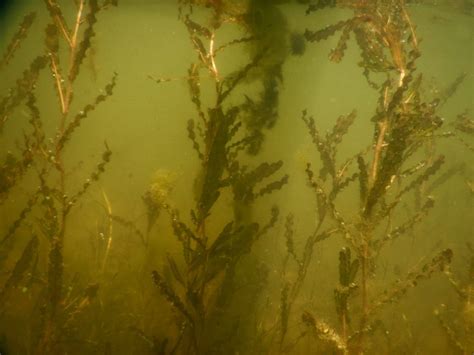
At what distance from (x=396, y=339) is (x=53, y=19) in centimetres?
825

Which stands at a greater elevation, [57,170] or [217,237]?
[57,170]

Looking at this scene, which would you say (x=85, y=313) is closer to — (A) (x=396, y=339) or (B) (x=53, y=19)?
(B) (x=53, y=19)

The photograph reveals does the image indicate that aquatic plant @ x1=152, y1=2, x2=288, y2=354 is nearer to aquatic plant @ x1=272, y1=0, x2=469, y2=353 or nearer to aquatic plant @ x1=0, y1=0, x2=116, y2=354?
aquatic plant @ x1=272, y1=0, x2=469, y2=353

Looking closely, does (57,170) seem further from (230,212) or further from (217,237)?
(230,212)

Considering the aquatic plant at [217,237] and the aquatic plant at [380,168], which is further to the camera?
the aquatic plant at [217,237]

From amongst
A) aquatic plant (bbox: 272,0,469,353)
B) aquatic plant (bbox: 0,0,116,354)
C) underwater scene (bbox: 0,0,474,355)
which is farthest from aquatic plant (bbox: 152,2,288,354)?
aquatic plant (bbox: 0,0,116,354)

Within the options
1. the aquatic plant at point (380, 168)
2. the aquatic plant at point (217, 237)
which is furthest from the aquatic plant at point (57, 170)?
the aquatic plant at point (380, 168)

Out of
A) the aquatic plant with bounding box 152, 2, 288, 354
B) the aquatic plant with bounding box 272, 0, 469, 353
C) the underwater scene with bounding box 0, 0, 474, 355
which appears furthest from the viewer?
the aquatic plant with bounding box 152, 2, 288, 354

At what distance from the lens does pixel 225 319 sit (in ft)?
13.7

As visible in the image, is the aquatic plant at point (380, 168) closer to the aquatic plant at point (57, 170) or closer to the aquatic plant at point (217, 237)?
the aquatic plant at point (217, 237)

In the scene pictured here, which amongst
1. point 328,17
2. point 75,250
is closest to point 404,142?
point 75,250

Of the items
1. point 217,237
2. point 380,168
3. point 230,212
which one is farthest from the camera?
point 230,212

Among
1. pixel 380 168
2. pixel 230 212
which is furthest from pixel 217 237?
pixel 380 168

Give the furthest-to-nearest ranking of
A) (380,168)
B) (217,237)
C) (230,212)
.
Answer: (230,212), (217,237), (380,168)
